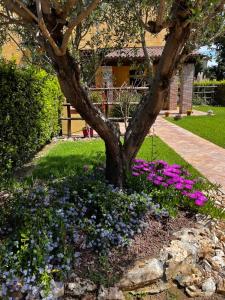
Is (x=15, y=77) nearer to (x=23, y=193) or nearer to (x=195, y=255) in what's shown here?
(x=23, y=193)

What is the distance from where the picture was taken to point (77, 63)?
14.4ft

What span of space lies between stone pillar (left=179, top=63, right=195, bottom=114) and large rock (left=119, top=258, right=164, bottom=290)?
17.4 metres

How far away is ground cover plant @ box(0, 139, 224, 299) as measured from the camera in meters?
3.34

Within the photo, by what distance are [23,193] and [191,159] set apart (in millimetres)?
5071

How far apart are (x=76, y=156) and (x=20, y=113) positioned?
1948 mm

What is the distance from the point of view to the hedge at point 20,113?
21.5ft

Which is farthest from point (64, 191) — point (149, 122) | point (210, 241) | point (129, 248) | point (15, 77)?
point (15, 77)

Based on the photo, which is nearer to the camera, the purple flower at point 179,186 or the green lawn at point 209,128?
the purple flower at point 179,186

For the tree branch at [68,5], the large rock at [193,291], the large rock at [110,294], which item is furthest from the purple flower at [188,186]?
the tree branch at [68,5]

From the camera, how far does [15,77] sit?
7051 millimetres

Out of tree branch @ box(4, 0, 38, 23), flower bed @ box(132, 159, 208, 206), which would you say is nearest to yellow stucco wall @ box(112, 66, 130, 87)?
flower bed @ box(132, 159, 208, 206)

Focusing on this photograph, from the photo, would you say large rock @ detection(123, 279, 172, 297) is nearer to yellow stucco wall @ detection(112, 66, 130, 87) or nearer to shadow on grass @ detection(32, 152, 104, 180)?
shadow on grass @ detection(32, 152, 104, 180)

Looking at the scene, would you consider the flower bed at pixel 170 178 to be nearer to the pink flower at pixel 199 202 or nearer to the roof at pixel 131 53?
the pink flower at pixel 199 202

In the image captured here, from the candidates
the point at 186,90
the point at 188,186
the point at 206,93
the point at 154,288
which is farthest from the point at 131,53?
the point at 206,93
